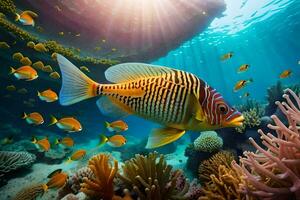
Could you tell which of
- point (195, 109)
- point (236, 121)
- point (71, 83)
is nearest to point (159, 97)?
point (195, 109)

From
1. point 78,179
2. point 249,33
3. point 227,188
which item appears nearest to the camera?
point 227,188

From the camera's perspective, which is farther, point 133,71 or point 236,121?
point 133,71

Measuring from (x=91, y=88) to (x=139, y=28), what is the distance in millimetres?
18527

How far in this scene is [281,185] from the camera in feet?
7.77

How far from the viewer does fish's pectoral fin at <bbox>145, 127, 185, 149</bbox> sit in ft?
8.14

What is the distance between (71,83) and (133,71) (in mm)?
611

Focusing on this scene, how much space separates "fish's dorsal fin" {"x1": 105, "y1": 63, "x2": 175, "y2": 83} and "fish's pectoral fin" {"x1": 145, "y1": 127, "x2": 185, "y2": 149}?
0.56 metres

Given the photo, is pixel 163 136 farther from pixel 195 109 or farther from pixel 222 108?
pixel 222 108

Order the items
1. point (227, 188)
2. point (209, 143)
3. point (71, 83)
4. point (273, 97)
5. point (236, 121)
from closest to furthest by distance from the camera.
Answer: point (236, 121), point (71, 83), point (227, 188), point (209, 143), point (273, 97)

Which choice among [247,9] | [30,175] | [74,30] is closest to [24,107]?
[74,30]

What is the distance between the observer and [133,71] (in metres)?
2.61

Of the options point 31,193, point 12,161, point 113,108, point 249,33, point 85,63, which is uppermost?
point 249,33

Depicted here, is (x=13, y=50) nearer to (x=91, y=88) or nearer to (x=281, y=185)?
(x=91, y=88)

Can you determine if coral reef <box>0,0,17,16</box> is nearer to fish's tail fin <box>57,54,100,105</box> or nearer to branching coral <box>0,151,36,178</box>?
branching coral <box>0,151,36,178</box>
